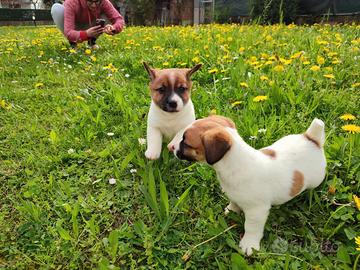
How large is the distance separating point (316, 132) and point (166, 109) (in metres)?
1.09

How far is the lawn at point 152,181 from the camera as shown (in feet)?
5.87

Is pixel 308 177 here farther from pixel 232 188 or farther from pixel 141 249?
pixel 141 249

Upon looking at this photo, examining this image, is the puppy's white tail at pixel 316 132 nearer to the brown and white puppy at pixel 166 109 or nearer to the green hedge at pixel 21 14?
the brown and white puppy at pixel 166 109

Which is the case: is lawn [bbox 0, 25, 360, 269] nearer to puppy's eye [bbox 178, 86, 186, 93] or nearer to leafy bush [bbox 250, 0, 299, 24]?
puppy's eye [bbox 178, 86, 186, 93]

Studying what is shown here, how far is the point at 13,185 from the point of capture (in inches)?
96.2

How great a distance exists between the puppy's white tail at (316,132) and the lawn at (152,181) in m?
0.31

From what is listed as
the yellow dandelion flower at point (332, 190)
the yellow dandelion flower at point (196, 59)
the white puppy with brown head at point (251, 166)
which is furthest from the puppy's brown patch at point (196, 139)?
the yellow dandelion flower at point (196, 59)

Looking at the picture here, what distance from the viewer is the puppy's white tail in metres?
1.87

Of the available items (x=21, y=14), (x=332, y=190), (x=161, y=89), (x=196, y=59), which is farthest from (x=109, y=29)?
(x=21, y=14)

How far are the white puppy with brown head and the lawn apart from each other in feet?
0.65

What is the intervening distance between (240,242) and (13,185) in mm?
1715

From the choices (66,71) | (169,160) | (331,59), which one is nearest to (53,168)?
(169,160)

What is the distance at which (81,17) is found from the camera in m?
6.78

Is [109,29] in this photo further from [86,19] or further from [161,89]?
[161,89]
